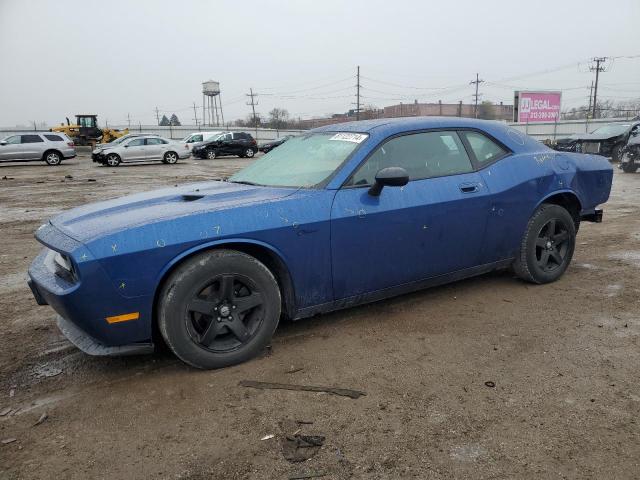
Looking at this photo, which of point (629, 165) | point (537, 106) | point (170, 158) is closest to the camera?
point (629, 165)

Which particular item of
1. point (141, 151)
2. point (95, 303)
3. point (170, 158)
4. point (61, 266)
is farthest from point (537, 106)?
point (95, 303)

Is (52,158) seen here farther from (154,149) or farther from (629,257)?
(629,257)

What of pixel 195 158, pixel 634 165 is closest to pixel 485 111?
pixel 195 158

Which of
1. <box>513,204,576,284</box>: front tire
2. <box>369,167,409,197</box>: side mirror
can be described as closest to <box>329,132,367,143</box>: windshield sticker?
<box>369,167,409,197</box>: side mirror

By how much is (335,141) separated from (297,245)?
1067 millimetres

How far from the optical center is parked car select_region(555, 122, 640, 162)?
17.4m

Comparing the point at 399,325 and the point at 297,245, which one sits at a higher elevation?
the point at 297,245

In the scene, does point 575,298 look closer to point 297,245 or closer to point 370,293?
point 370,293

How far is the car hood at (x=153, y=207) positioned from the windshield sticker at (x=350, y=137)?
0.63m

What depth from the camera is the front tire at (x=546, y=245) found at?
422cm

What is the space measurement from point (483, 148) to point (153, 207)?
8.75 ft

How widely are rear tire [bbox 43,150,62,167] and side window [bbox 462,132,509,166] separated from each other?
2478cm

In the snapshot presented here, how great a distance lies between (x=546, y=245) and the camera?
14.3 ft

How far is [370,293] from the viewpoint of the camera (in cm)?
346
